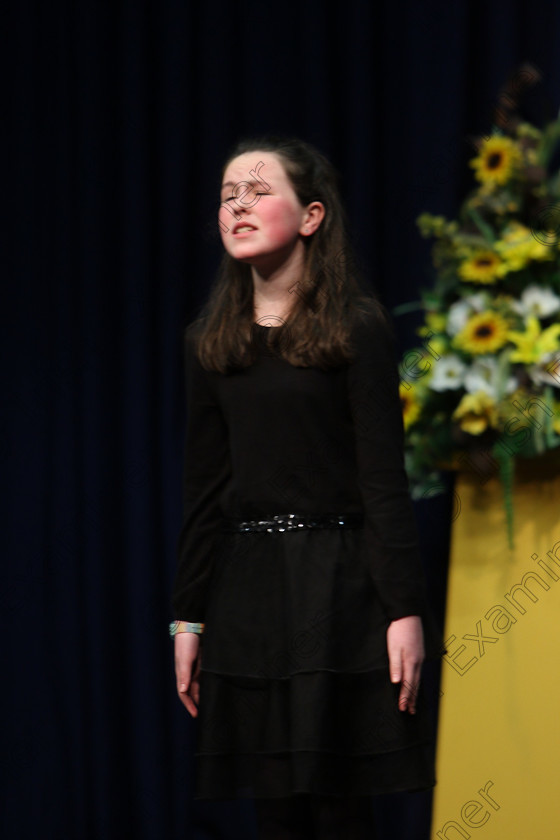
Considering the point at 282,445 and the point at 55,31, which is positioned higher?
the point at 55,31

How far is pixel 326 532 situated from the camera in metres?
1.56

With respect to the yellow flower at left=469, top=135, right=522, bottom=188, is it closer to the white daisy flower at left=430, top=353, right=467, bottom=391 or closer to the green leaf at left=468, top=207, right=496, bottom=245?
the green leaf at left=468, top=207, right=496, bottom=245

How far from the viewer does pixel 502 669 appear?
5.91ft

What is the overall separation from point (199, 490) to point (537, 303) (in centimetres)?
59

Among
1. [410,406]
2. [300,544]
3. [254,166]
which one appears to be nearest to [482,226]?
[410,406]

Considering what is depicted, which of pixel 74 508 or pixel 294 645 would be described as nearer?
pixel 294 645

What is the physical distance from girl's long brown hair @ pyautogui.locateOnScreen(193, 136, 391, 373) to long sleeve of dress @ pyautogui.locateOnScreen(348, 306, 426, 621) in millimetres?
32

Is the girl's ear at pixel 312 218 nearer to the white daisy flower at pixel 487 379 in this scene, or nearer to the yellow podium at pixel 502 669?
the white daisy flower at pixel 487 379

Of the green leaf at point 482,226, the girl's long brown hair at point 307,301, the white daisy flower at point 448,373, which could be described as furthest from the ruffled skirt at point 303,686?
the green leaf at point 482,226

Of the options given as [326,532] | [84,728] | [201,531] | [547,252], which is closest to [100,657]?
[84,728]

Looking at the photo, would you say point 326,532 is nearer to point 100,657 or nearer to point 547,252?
point 547,252

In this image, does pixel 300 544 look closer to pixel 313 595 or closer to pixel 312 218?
pixel 313 595

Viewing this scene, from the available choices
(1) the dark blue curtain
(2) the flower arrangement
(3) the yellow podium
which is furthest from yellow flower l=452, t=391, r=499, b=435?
(1) the dark blue curtain

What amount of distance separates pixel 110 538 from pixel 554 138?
131cm
